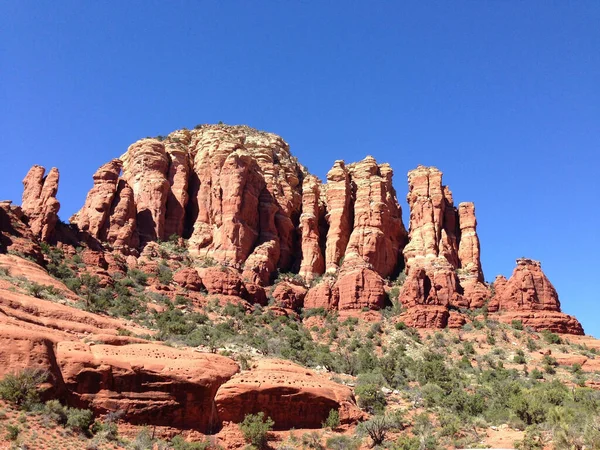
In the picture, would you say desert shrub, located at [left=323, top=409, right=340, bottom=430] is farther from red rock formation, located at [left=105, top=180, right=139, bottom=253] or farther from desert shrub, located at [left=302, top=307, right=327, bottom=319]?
red rock formation, located at [left=105, top=180, right=139, bottom=253]

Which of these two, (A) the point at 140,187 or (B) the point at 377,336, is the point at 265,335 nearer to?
(B) the point at 377,336

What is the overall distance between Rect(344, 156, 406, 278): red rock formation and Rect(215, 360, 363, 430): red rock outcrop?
35.3m

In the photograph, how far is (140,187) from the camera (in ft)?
234

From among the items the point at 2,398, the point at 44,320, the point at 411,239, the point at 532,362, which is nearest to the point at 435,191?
the point at 411,239

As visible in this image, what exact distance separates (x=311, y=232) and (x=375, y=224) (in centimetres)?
888

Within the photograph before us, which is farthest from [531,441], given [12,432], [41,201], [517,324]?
[41,201]

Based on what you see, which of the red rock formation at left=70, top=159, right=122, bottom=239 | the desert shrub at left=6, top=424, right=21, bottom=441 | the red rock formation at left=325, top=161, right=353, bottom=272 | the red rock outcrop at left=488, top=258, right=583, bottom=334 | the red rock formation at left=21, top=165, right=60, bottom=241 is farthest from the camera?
the red rock formation at left=325, top=161, right=353, bottom=272

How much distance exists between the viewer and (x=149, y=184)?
70.9m

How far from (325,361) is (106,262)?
88.0 ft

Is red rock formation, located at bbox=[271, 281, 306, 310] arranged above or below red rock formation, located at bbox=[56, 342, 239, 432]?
above

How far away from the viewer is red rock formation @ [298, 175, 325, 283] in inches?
2844

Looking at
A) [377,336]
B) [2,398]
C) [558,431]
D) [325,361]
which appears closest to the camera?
[2,398]

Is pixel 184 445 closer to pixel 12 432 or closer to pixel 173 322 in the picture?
pixel 12 432

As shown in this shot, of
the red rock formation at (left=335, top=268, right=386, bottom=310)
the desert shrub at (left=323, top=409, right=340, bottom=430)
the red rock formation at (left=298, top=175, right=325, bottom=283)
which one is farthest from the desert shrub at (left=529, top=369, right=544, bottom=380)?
the red rock formation at (left=298, top=175, right=325, bottom=283)
